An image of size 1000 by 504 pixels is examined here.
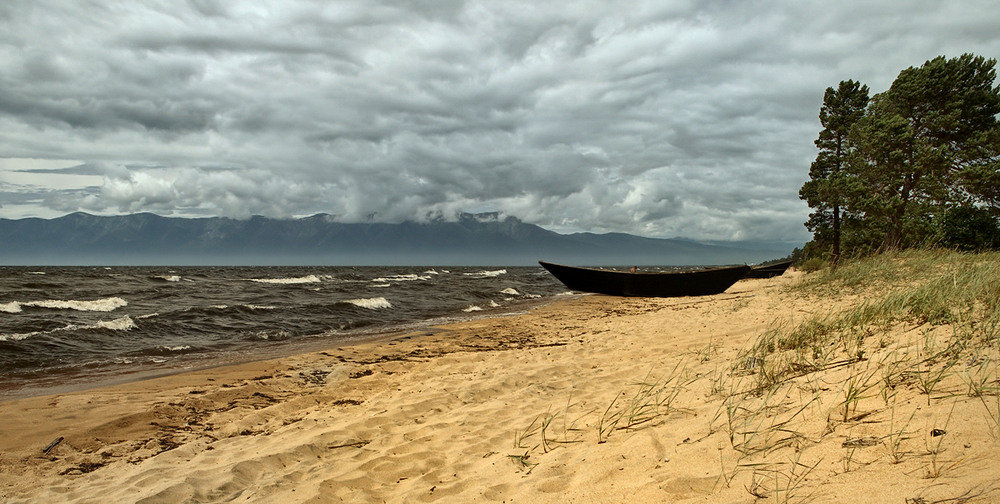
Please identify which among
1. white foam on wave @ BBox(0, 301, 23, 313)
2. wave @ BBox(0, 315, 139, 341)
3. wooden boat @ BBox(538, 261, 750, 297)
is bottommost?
wave @ BBox(0, 315, 139, 341)

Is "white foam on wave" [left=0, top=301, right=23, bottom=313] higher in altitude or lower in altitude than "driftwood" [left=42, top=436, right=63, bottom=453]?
higher

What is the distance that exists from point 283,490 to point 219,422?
8.93ft

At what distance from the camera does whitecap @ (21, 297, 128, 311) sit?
16.8 m

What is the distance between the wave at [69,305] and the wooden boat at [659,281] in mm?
20822

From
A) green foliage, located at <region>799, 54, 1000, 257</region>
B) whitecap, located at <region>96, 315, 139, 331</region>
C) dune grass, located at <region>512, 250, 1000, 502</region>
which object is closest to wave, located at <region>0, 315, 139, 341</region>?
whitecap, located at <region>96, 315, 139, 331</region>

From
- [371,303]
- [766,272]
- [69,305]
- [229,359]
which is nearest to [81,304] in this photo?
[69,305]

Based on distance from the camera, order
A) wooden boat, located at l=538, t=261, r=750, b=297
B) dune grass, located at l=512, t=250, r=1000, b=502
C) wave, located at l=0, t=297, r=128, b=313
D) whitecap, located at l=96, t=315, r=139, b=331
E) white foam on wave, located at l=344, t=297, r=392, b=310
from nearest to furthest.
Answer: dune grass, located at l=512, t=250, r=1000, b=502, whitecap, located at l=96, t=315, r=139, b=331, wave, located at l=0, t=297, r=128, b=313, white foam on wave, located at l=344, t=297, r=392, b=310, wooden boat, located at l=538, t=261, r=750, b=297

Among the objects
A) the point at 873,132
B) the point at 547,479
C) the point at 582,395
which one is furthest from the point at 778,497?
the point at 873,132

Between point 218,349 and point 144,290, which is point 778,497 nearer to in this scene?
point 218,349

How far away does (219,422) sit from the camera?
5578mm

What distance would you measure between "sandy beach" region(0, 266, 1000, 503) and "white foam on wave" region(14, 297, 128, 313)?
524 inches

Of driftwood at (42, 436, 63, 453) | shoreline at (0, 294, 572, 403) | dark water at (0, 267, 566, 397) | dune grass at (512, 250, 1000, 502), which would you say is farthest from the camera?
dark water at (0, 267, 566, 397)

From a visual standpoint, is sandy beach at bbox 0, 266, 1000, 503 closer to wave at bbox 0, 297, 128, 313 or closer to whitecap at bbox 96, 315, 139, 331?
whitecap at bbox 96, 315, 139, 331

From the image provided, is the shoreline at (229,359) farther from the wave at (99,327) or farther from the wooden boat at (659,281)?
the wooden boat at (659,281)
